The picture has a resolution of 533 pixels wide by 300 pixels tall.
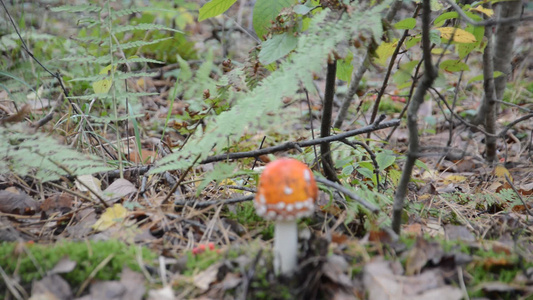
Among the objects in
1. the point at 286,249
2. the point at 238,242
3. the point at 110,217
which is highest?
the point at 286,249

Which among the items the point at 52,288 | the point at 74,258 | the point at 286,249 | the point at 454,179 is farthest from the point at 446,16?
the point at 52,288

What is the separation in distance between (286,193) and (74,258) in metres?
1.02

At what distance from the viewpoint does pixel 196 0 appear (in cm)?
954

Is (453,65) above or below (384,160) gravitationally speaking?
above

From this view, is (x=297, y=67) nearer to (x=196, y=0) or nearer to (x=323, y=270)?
(x=323, y=270)

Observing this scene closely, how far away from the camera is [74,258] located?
68.5 inches

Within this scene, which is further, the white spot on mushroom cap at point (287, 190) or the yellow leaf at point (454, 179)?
the yellow leaf at point (454, 179)

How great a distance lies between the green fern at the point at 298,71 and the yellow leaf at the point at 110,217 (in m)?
0.39

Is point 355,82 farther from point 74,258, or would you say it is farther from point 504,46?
point 74,258

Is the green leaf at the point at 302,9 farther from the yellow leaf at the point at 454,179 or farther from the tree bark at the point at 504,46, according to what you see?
the tree bark at the point at 504,46

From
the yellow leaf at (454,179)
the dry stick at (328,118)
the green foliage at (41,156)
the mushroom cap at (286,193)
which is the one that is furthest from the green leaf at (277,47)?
the yellow leaf at (454,179)

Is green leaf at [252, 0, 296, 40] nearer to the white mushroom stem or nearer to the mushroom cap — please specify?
the mushroom cap

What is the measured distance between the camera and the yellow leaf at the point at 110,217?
6.95ft

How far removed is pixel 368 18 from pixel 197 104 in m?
2.00
